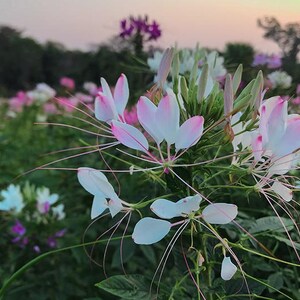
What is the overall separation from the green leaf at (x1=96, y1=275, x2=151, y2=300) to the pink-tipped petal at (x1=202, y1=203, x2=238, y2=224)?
0.56 feet

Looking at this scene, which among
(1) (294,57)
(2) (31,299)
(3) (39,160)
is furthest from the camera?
(3) (39,160)

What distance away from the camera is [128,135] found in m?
0.62

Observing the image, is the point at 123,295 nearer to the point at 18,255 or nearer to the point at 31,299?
the point at 31,299

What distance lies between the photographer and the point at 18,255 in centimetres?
158

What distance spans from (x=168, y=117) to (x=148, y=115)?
0.02 meters

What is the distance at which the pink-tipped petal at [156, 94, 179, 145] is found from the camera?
0.60 meters

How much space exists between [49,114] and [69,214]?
1.77 metres

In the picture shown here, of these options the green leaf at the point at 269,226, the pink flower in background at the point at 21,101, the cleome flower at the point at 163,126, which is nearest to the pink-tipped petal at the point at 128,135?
the cleome flower at the point at 163,126

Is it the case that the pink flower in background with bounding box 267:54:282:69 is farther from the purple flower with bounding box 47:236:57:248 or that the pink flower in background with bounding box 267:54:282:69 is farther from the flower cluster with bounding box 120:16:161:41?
the purple flower with bounding box 47:236:57:248

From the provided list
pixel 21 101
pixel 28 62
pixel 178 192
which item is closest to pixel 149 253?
pixel 178 192

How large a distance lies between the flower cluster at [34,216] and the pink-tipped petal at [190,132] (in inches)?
38.0

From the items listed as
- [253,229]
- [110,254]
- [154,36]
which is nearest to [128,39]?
[154,36]

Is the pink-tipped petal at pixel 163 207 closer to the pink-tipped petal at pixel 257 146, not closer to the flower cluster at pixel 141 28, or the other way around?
the pink-tipped petal at pixel 257 146

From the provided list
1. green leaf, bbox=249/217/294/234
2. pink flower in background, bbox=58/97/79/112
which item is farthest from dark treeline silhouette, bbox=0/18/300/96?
green leaf, bbox=249/217/294/234
